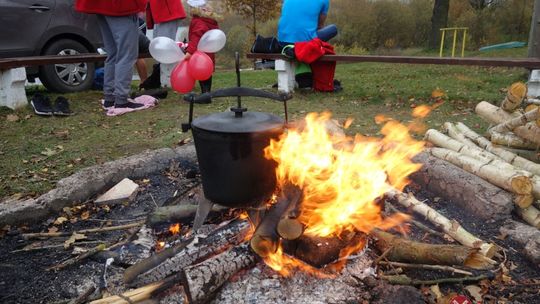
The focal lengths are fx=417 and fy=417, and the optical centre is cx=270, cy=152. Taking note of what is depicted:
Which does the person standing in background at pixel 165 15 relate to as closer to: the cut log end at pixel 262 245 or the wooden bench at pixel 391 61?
the wooden bench at pixel 391 61

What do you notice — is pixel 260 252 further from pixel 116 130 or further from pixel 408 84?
pixel 408 84

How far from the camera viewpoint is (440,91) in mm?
7391

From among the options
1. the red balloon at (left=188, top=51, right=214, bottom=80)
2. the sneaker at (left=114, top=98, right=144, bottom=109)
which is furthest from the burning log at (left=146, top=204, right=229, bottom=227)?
the sneaker at (left=114, top=98, right=144, bottom=109)

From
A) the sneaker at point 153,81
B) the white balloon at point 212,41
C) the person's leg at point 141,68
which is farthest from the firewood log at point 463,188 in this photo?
the person's leg at point 141,68

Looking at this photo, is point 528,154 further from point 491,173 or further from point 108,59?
point 108,59

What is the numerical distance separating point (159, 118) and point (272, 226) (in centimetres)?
405

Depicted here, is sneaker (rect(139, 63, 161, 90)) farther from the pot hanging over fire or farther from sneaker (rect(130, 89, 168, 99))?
the pot hanging over fire

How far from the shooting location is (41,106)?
612 cm

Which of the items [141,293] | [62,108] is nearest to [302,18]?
Answer: [62,108]

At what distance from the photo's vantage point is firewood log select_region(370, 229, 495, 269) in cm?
223

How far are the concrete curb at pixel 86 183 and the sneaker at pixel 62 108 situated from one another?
293cm

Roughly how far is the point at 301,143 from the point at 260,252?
2.46ft

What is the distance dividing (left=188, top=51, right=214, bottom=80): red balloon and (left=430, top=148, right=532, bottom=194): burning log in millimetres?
3552

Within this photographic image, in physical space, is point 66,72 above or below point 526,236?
above
